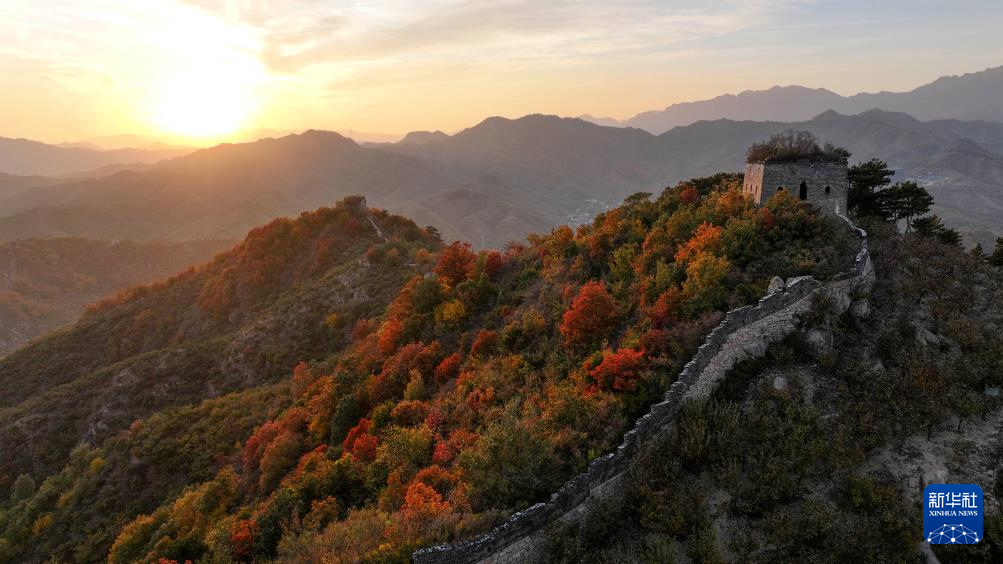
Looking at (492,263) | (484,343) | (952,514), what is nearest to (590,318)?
(484,343)

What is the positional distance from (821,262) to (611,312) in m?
8.83

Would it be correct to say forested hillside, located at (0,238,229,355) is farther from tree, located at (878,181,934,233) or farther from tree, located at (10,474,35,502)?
tree, located at (878,181,934,233)

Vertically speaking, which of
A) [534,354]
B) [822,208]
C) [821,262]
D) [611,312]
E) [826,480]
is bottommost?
[826,480]

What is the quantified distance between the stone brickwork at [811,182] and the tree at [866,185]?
28.1 ft

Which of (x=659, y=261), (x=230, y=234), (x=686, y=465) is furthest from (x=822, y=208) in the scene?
(x=230, y=234)

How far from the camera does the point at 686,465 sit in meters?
13.9

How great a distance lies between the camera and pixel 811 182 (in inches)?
930

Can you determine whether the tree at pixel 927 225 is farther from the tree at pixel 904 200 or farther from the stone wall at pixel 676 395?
the stone wall at pixel 676 395

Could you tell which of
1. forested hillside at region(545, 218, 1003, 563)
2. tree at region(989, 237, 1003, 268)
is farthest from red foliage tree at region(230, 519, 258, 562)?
tree at region(989, 237, 1003, 268)

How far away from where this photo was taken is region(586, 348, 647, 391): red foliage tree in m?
15.7

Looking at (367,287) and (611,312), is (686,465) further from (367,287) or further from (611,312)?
(367,287)

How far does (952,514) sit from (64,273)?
162 meters

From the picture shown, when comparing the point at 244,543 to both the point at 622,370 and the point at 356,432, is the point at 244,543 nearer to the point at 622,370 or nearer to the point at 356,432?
the point at 356,432

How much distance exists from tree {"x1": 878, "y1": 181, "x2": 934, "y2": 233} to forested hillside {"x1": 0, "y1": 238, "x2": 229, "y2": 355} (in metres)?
132
